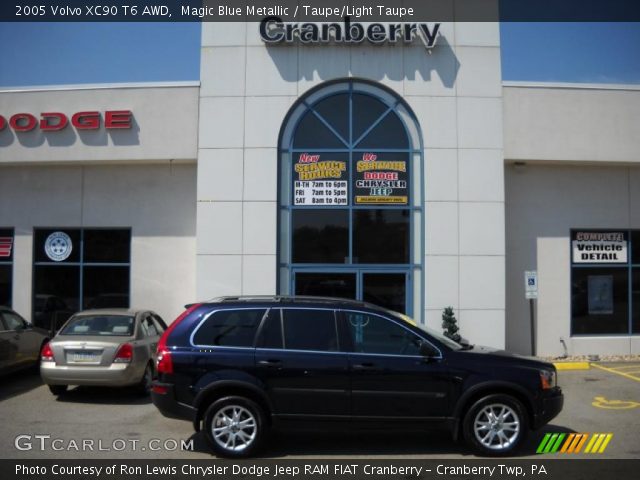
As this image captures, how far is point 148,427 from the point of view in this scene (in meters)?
8.49

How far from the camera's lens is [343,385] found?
6.91 meters

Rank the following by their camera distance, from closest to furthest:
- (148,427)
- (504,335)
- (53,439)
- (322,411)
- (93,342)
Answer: (322,411) < (53,439) < (148,427) < (93,342) < (504,335)

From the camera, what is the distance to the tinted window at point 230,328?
7.18 metres

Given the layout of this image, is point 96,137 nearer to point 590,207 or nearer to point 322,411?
point 322,411

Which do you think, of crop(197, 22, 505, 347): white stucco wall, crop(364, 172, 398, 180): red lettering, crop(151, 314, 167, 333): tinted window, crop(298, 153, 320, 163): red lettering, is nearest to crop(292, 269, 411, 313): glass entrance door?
crop(197, 22, 505, 347): white stucco wall

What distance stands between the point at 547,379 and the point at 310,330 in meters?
2.81

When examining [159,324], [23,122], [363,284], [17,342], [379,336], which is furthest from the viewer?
[23,122]

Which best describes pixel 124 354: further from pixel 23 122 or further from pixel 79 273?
pixel 23 122

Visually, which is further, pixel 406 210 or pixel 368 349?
pixel 406 210

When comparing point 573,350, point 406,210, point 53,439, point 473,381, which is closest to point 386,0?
point 406,210

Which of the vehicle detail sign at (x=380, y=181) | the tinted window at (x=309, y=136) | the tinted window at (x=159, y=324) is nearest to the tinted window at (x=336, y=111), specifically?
the tinted window at (x=309, y=136)

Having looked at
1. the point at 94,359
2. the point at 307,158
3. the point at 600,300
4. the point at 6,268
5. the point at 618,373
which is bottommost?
the point at 618,373

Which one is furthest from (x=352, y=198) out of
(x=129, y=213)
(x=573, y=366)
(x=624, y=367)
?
(x=624, y=367)

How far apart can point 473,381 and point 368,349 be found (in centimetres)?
123
